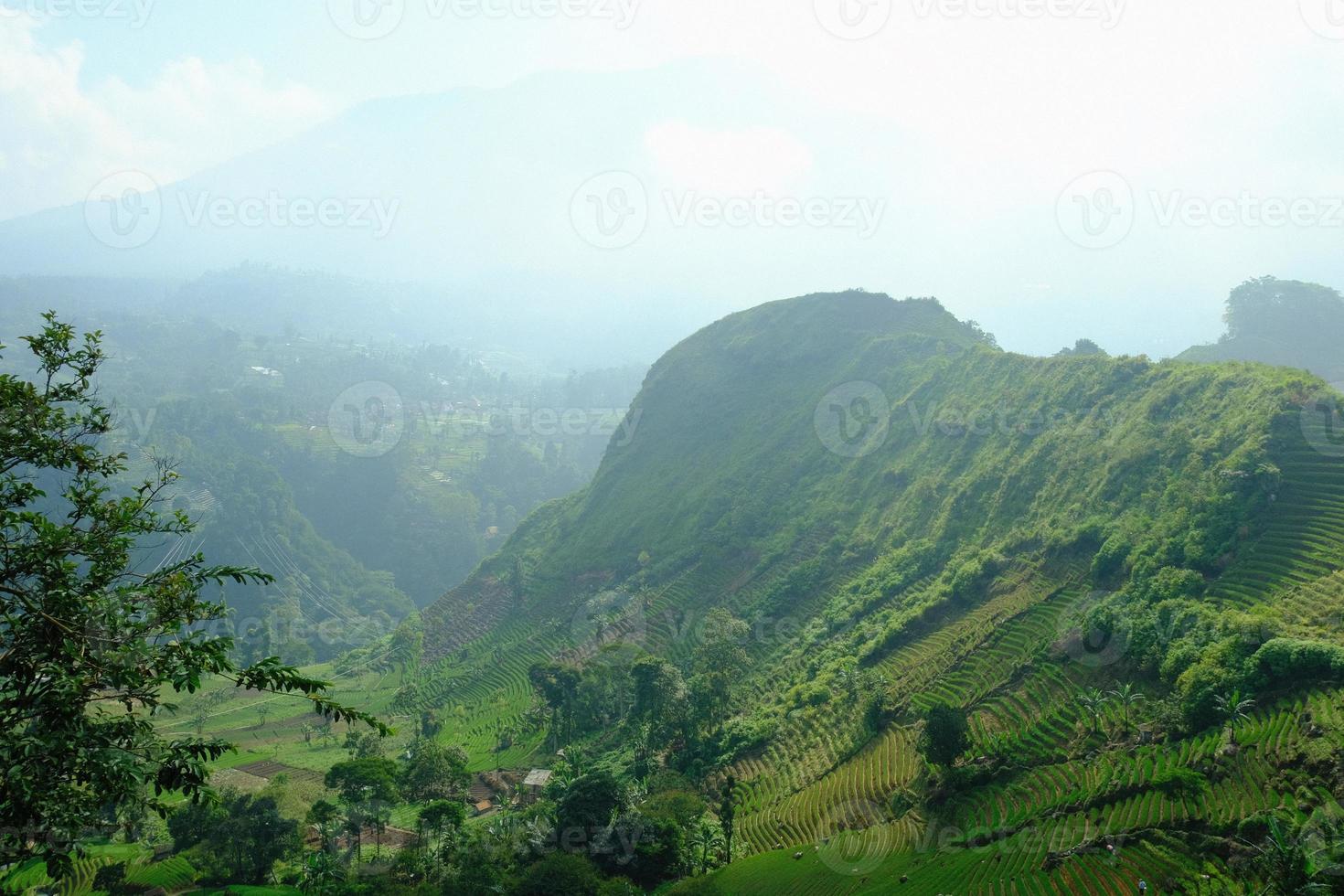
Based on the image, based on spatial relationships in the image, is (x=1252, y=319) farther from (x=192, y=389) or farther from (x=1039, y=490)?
(x=192, y=389)

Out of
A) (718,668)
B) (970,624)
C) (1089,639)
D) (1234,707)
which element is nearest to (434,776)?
(718,668)

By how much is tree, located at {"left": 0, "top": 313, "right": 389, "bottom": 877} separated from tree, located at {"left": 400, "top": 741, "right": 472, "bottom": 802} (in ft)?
86.6

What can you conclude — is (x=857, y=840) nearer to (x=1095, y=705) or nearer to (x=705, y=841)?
(x=705, y=841)

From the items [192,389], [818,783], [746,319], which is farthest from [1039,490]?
[192,389]

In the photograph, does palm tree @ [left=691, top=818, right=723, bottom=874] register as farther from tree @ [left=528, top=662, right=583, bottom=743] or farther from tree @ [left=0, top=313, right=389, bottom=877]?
tree @ [left=0, top=313, right=389, bottom=877]

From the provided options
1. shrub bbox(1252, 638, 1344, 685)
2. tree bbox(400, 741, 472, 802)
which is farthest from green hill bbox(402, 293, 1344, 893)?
tree bbox(400, 741, 472, 802)

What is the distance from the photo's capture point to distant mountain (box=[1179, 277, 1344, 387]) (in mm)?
80188

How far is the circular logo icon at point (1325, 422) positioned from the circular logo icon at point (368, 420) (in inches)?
4683

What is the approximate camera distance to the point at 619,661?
39.9m

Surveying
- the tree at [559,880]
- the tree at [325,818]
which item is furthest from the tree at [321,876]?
the tree at [559,880]

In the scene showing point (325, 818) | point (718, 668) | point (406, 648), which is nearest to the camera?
point (325, 818)

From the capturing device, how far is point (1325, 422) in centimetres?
2731

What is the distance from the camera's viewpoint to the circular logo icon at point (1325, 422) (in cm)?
2678

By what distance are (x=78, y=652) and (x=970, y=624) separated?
99.0 feet
